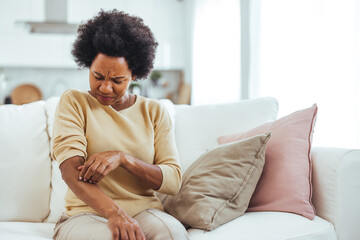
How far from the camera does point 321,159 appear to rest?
154cm

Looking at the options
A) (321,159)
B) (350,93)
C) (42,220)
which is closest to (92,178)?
(42,220)

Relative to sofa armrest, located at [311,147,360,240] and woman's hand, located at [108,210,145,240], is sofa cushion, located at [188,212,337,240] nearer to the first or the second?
sofa armrest, located at [311,147,360,240]

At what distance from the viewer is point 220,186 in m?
1.43

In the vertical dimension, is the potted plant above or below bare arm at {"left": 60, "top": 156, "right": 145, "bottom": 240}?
above

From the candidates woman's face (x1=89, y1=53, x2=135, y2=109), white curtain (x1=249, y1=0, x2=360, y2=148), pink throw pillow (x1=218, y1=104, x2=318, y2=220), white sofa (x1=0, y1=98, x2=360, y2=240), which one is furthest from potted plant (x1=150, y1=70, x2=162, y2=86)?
woman's face (x1=89, y1=53, x2=135, y2=109)

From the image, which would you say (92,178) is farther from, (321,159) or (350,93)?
(350,93)

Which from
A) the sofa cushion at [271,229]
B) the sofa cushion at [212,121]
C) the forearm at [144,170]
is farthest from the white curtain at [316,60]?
the forearm at [144,170]

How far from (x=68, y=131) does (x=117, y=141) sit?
0.18 m

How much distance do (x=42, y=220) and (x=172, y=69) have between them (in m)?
4.30

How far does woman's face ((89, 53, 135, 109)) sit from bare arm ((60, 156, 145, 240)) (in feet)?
0.77

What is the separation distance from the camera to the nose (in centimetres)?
128

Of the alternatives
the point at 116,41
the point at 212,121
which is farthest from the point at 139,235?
the point at 212,121

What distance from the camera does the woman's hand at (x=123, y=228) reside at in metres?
1.09

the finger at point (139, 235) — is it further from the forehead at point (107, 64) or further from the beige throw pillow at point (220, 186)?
the forehead at point (107, 64)
